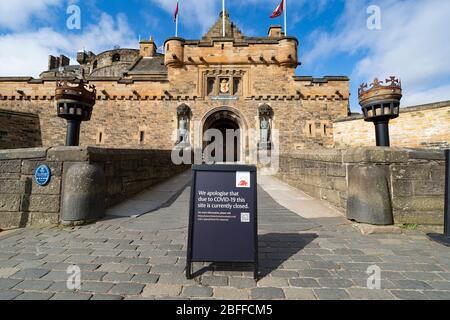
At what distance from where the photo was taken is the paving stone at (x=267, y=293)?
6.44 feet

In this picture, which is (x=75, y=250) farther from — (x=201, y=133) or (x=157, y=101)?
(x=157, y=101)

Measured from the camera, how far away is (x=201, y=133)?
15305 millimetres

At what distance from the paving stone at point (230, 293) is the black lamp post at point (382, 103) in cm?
458

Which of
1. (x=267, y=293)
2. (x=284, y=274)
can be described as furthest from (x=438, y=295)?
(x=267, y=293)

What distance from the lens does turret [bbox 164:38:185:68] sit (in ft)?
50.7

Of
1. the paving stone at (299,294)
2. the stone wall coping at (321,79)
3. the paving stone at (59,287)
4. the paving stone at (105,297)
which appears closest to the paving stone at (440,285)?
the paving stone at (299,294)

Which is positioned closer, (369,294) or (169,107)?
(369,294)

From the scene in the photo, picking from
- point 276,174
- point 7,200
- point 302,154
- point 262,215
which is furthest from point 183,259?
point 276,174

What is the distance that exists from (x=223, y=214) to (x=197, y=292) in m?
0.75

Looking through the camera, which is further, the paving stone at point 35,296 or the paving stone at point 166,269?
the paving stone at point 166,269

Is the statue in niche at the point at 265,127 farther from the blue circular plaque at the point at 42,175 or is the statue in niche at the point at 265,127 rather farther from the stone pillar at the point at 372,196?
the blue circular plaque at the point at 42,175

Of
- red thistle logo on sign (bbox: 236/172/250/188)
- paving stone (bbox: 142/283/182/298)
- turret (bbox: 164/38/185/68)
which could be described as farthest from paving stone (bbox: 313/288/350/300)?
turret (bbox: 164/38/185/68)

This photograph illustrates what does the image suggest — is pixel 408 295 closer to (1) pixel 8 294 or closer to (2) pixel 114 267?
(2) pixel 114 267

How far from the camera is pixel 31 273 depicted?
7.63 ft
